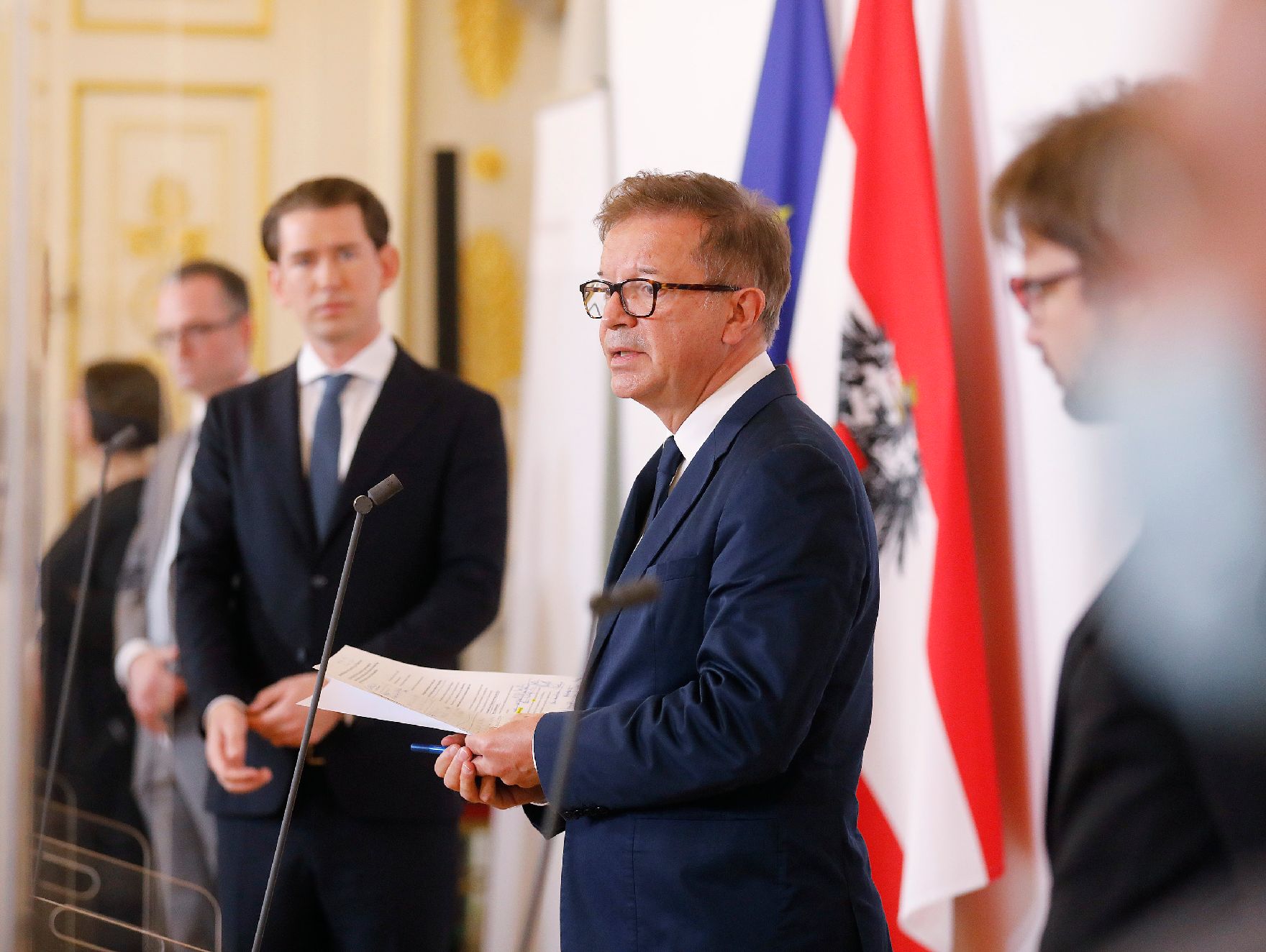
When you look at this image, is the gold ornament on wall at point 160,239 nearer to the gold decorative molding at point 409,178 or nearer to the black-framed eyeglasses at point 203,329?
the black-framed eyeglasses at point 203,329

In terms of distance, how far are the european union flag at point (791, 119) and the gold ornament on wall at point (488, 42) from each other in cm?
83

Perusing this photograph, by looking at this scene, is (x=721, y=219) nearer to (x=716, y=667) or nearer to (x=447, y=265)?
(x=716, y=667)

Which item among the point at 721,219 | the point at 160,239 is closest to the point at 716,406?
the point at 721,219

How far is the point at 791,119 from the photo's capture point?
8.18ft

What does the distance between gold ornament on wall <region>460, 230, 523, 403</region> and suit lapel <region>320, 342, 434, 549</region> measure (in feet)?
2.85

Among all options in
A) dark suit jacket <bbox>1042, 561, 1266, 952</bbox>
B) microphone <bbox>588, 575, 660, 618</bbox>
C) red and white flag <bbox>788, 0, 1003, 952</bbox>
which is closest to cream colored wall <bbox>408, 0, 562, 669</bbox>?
red and white flag <bbox>788, 0, 1003, 952</bbox>

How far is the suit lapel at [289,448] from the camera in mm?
2076

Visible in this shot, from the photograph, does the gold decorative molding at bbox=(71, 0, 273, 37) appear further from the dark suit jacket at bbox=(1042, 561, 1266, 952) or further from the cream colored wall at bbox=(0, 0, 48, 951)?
the dark suit jacket at bbox=(1042, 561, 1266, 952)

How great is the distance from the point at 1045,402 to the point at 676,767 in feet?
3.97

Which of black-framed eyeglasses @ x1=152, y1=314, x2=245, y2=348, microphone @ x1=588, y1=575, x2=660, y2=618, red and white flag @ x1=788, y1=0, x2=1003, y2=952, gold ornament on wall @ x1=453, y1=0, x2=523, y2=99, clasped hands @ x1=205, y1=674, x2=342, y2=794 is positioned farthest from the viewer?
gold ornament on wall @ x1=453, y1=0, x2=523, y2=99

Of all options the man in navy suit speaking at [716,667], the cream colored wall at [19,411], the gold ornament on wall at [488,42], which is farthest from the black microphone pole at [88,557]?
the man in navy suit speaking at [716,667]

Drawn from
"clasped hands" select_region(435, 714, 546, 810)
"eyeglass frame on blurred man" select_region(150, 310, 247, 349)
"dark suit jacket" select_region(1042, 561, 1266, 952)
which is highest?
"eyeglass frame on blurred man" select_region(150, 310, 247, 349)

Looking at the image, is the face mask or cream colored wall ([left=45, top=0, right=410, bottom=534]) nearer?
the face mask

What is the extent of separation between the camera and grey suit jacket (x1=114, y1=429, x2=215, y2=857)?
2.55 metres
